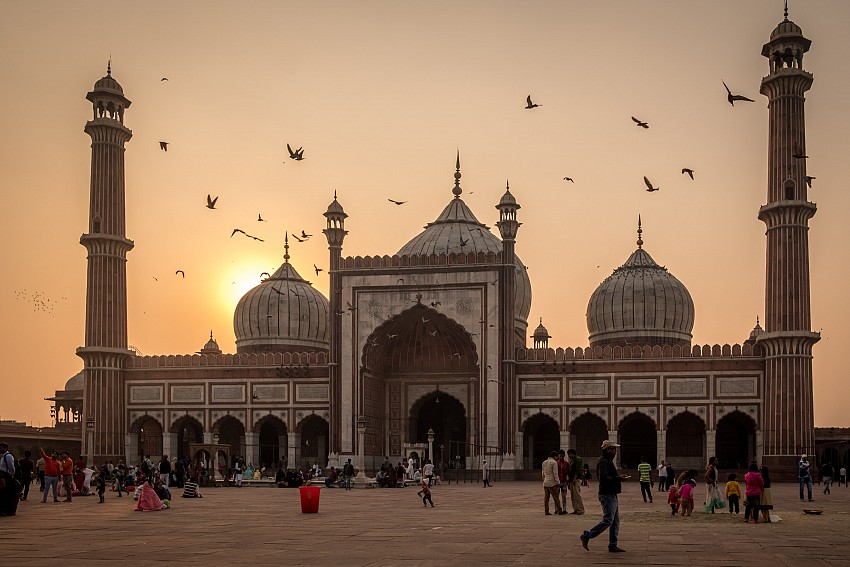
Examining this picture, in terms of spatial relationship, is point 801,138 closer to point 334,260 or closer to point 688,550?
point 334,260

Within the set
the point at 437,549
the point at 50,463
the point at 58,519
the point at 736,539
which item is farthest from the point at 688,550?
the point at 50,463

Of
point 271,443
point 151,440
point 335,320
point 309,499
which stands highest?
point 335,320

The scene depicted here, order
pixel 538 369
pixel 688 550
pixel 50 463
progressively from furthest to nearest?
pixel 538 369 < pixel 50 463 < pixel 688 550

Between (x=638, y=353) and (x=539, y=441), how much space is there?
6.12 metres

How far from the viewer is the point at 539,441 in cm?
4584

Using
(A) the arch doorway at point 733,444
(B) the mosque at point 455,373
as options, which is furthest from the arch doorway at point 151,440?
(A) the arch doorway at point 733,444

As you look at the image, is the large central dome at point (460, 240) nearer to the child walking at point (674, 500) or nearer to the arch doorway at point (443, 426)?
the arch doorway at point (443, 426)

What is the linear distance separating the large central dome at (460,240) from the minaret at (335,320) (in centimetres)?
402

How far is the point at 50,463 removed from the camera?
23469 mm

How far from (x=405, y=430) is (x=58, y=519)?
27949 millimetres

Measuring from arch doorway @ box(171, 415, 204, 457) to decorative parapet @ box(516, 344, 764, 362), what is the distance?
558 inches

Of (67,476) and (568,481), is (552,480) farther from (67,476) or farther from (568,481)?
(67,476)

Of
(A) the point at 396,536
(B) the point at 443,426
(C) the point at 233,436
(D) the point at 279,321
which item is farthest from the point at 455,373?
(A) the point at 396,536

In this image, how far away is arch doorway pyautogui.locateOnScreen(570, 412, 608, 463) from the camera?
146 ft
